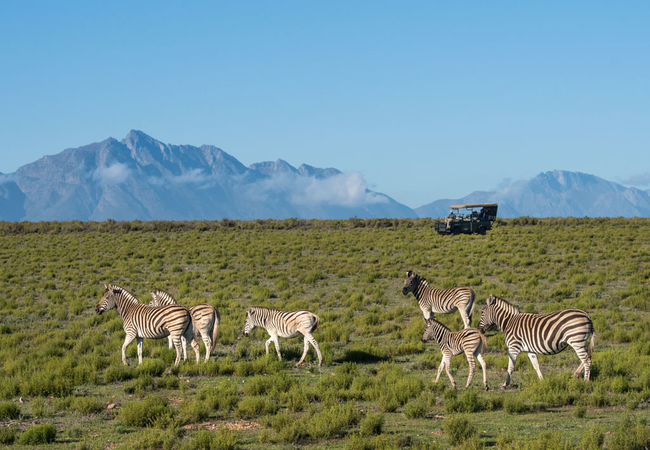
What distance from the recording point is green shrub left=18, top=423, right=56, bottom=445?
9094 mm

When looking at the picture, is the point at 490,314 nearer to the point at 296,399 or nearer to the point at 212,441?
the point at 296,399

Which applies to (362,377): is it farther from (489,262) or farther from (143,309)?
(489,262)

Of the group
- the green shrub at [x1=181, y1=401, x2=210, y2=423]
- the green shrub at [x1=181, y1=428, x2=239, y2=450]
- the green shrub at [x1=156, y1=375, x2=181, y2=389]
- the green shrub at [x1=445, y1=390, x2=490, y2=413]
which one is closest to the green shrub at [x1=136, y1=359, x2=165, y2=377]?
the green shrub at [x1=156, y1=375, x2=181, y2=389]

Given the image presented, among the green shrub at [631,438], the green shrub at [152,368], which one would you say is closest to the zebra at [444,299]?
the green shrub at [152,368]

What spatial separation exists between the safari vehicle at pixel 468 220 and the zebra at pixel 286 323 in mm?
37024

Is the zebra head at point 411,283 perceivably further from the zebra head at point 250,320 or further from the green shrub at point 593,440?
the green shrub at point 593,440

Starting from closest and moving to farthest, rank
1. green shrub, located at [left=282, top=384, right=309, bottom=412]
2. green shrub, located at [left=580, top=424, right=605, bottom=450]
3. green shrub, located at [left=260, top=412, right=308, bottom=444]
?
green shrub, located at [left=580, top=424, right=605, bottom=450], green shrub, located at [left=260, top=412, right=308, bottom=444], green shrub, located at [left=282, top=384, right=309, bottom=412]

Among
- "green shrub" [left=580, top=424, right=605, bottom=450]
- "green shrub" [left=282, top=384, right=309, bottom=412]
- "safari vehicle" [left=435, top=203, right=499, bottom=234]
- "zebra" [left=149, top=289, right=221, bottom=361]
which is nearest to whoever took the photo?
"green shrub" [left=580, top=424, right=605, bottom=450]

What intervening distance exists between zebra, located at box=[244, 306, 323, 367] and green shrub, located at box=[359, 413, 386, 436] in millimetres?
4769

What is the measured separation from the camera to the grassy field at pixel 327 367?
927 cm

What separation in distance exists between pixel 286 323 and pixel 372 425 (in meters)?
5.93

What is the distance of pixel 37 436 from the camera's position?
9094 millimetres

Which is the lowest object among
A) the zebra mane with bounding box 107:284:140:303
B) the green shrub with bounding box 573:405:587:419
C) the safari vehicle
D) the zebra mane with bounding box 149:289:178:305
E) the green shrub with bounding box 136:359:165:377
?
the green shrub with bounding box 573:405:587:419

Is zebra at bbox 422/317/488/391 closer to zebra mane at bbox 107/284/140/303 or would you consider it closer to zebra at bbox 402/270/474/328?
zebra at bbox 402/270/474/328
